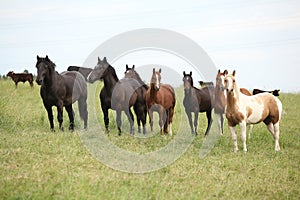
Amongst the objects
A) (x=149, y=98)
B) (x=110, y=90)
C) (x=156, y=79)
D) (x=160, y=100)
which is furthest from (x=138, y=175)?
(x=160, y=100)

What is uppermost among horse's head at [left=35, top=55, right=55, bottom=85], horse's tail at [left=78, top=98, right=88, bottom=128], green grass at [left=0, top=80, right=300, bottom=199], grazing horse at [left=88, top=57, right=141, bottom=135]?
horse's head at [left=35, top=55, right=55, bottom=85]

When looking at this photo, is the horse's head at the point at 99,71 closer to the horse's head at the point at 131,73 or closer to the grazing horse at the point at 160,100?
the horse's head at the point at 131,73

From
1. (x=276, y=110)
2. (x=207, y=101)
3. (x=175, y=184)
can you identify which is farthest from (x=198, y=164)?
(x=207, y=101)

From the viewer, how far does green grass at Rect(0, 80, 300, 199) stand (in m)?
7.12

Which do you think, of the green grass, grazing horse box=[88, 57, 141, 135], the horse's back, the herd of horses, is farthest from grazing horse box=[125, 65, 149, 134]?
the green grass

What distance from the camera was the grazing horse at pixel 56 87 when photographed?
1301cm

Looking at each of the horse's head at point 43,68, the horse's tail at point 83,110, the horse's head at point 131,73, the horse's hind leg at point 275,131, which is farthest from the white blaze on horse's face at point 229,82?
the horse's tail at point 83,110

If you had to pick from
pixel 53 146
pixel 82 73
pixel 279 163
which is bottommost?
pixel 279 163

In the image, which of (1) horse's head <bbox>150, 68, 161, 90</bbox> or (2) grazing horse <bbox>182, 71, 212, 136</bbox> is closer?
(1) horse's head <bbox>150, 68, 161, 90</bbox>

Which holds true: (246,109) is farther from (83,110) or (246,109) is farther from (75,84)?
(83,110)

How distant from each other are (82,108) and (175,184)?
25.7 feet

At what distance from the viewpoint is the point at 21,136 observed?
38.0ft

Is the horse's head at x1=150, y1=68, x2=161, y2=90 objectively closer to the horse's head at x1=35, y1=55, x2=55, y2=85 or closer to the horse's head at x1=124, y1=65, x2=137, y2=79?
the horse's head at x1=124, y1=65, x2=137, y2=79

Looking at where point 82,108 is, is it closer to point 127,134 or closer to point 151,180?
point 127,134
